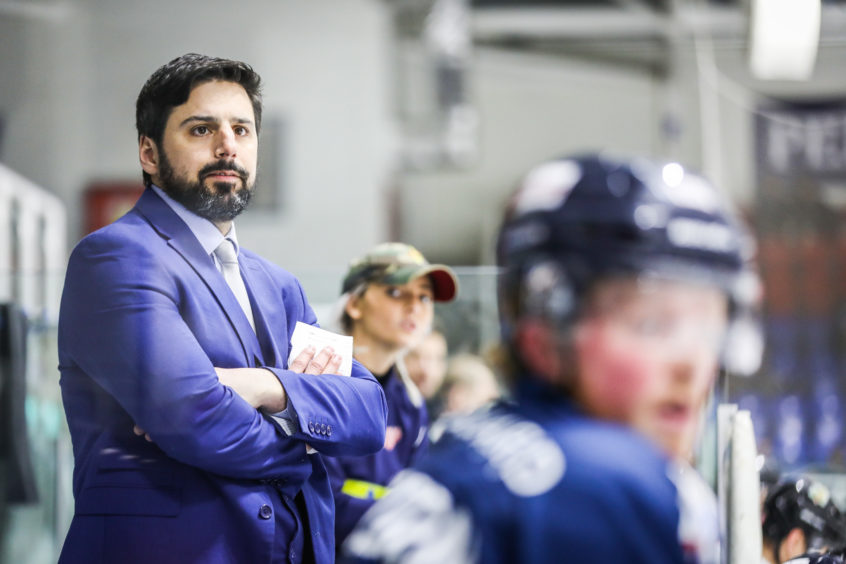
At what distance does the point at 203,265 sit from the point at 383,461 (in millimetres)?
618

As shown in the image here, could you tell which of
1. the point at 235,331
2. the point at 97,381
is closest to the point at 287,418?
the point at 235,331

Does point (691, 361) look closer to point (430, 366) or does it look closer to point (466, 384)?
point (430, 366)

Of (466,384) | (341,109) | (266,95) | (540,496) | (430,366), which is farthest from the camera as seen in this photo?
(341,109)

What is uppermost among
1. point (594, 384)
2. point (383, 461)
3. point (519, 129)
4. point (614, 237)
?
point (519, 129)

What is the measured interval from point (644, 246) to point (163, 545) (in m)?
0.77

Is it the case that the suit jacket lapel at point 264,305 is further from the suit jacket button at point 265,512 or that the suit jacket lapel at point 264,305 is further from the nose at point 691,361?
the nose at point 691,361

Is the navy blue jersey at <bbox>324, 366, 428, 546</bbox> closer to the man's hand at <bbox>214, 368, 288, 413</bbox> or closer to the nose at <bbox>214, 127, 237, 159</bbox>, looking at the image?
the man's hand at <bbox>214, 368, 288, 413</bbox>

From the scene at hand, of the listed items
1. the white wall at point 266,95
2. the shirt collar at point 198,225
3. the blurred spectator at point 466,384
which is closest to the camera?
the shirt collar at point 198,225

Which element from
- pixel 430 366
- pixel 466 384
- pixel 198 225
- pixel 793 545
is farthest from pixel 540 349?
pixel 466 384

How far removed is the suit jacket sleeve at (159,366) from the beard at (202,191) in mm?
98

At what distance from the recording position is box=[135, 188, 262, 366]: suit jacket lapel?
4.47 ft

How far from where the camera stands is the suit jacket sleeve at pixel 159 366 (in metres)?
1.27

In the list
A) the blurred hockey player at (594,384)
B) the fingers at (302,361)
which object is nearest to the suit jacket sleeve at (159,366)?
the fingers at (302,361)

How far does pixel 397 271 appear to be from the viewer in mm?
1936
